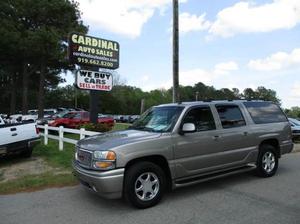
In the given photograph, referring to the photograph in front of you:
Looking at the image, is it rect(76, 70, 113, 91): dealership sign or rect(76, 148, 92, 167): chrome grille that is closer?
rect(76, 148, 92, 167): chrome grille

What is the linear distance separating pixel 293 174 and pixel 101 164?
532 cm

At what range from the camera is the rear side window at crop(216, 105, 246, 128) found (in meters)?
7.71

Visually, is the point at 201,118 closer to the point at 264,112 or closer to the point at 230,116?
the point at 230,116

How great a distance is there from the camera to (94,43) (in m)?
14.5

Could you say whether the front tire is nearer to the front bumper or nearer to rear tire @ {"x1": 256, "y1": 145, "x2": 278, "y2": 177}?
the front bumper

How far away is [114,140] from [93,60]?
8.67 metres

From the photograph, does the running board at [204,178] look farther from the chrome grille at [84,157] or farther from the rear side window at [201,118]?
the chrome grille at [84,157]

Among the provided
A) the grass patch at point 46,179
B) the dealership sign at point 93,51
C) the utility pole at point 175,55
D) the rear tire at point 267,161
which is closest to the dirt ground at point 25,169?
the grass patch at point 46,179

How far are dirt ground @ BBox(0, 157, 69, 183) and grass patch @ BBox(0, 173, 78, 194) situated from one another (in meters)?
0.51

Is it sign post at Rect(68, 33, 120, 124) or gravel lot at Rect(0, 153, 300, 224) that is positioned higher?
sign post at Rect(68, 33, 120, 124)

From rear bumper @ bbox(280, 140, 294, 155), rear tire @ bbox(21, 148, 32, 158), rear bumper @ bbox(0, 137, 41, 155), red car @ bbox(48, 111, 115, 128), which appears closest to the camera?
rear bumper @ bbox(280, 140, 294, 155)

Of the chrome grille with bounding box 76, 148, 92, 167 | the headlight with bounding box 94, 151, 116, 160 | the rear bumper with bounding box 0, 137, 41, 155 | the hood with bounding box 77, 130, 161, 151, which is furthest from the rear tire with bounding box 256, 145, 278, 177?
the rear bumper with bounding box 0, 137, 41, 155

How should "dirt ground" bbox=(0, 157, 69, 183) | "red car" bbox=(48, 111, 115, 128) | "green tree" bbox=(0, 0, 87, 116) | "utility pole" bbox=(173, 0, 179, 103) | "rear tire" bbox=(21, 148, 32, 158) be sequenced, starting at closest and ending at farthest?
"dirt ground" bbox=(0, 157, 69, 183)
"rear tire" bbox=(21, 148, 32, 158)
"utility pole" bbox=(173, 0, 179, 103)
"red car" bbox=(48, 111, 115, 128)
"green tree" bbox=(0, 0, 87, 116)

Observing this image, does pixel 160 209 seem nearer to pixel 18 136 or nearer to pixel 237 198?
pixel 237 198
